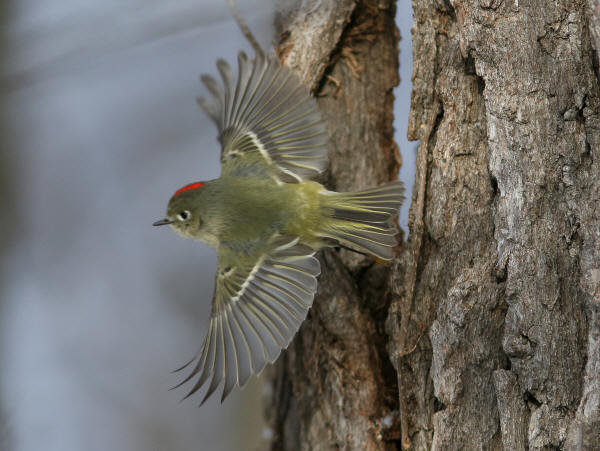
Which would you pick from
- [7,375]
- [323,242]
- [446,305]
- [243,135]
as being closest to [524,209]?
[446,305]

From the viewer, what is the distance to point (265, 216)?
7.34ft

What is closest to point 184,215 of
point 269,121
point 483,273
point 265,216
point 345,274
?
point 265,216

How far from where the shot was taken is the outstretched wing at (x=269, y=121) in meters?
2.25

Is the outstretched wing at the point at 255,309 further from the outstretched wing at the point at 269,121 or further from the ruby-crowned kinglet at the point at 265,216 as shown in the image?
the outstretched wing at the point at 269,121

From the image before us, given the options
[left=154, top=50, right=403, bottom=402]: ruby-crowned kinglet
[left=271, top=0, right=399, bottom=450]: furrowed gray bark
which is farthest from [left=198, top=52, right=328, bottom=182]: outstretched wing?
[left=271, top=0, right=399, bottom=450]: furrowed gray bark

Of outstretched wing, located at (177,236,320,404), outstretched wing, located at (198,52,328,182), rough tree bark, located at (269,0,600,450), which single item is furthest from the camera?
outstretched wing, located at (198,52,328,182)

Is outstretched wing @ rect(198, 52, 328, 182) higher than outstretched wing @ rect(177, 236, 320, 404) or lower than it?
higher

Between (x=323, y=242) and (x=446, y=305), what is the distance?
60cm

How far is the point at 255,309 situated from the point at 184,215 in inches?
19.0

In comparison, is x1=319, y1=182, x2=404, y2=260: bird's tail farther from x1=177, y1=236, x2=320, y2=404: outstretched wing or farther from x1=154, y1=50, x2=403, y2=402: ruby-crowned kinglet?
x1=177, y1=236, x2=320, y2=404: outstretched wing

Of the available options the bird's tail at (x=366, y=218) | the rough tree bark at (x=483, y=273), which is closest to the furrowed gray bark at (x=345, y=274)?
the rough tree bark at (x=483, y=273)

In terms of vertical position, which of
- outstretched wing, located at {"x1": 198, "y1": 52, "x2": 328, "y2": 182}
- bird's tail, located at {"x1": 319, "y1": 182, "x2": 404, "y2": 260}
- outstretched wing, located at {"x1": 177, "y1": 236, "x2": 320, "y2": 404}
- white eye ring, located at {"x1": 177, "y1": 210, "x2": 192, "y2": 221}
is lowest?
outstretched wing, located at {"x1": 177, "y1": 236, "x2": 320, "y2": 404}

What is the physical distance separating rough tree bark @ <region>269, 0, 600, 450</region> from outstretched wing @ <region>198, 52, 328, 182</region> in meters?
0.36

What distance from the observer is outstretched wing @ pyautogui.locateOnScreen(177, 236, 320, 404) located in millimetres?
1967
